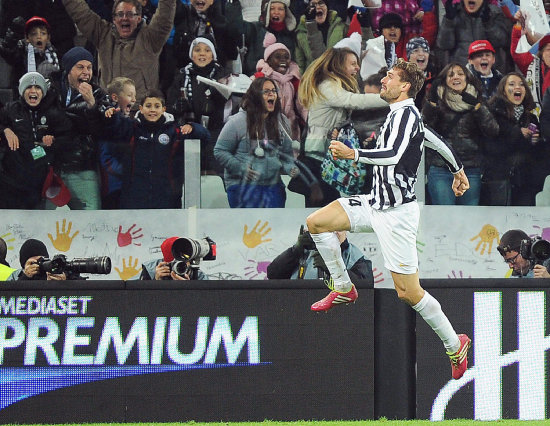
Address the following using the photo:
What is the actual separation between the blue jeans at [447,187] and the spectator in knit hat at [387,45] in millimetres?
1236

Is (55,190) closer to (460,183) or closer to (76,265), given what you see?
(76,265)

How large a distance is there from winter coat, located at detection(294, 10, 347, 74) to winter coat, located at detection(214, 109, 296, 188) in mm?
848

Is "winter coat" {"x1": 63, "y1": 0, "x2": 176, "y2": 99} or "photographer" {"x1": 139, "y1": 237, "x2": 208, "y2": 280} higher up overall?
"winter coat" {"x1": 63, "y1": 0, "x2": 176, "y2": 99}

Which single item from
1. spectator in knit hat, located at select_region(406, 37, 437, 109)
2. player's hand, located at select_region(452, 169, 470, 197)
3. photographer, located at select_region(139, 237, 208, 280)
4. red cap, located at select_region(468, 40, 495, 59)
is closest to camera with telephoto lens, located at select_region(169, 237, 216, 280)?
photographer, located at select_region(139, 237, 208, 280)

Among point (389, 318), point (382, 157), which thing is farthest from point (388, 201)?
point (389, 318)

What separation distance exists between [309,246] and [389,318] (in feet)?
3.48

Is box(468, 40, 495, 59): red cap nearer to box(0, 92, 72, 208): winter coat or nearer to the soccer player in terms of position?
box(0, 92, 72, 208): winter coat

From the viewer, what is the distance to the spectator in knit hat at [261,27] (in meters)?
10.0

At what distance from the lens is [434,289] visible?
6273 millimetres

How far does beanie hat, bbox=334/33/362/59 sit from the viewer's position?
394 inches

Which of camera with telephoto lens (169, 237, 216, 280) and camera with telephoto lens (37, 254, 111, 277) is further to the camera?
camera with telephoto lens (169, 237, 216, 280)

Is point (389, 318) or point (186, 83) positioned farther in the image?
point (186, 83)

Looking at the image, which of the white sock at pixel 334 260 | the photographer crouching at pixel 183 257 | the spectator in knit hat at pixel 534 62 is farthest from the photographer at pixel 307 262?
the spectator in knit hat at pixel 534 62

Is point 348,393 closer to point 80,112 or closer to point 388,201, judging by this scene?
point 388,201
